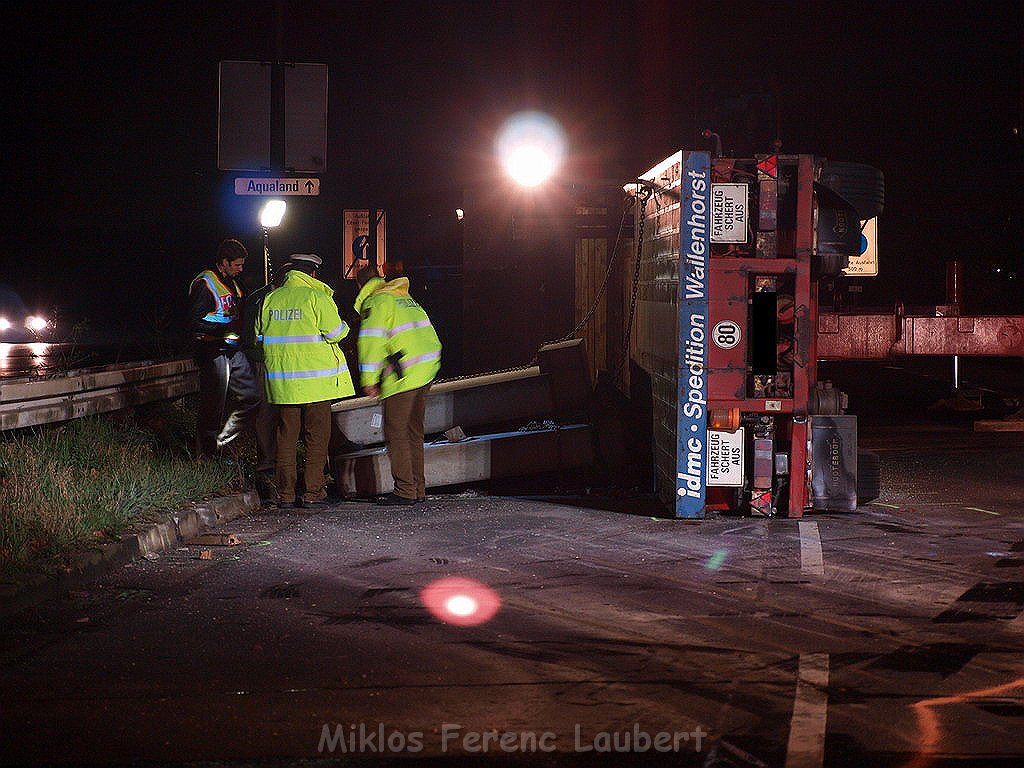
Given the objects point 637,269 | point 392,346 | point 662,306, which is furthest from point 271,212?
point 662,306

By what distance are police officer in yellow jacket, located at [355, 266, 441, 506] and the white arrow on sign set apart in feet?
10.4

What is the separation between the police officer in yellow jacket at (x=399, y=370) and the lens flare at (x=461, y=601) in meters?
3.10

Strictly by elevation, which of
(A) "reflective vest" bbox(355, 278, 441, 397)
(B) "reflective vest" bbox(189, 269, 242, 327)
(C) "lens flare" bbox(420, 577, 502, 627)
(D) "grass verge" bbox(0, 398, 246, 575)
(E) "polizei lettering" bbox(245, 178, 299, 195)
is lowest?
(C) "lens flare" bbox(420, 577, 502, 627)

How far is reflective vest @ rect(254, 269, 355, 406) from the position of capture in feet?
35.0

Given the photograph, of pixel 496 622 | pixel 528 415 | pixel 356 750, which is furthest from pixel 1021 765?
pixel 528 415

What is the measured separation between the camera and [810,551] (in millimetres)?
8711

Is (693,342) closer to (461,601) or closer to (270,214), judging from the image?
(461,601)

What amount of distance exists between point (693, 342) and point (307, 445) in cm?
335

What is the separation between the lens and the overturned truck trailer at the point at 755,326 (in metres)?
9.69

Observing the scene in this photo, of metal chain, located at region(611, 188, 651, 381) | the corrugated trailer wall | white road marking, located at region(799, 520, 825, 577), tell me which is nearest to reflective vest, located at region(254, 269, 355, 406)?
the corrugated trailer wall

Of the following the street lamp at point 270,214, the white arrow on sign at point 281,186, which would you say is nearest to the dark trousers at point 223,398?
the street lamp at point 270,214

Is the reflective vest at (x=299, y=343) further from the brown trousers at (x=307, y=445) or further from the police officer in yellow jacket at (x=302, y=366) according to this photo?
the brown trousers at (x=307, y=445)

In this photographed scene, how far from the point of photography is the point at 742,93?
1438 centimetres

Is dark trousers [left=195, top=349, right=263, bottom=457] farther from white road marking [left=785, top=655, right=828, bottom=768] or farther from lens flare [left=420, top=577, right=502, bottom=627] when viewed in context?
white road marking [left=785, top=655, right=828, bottom=768]
